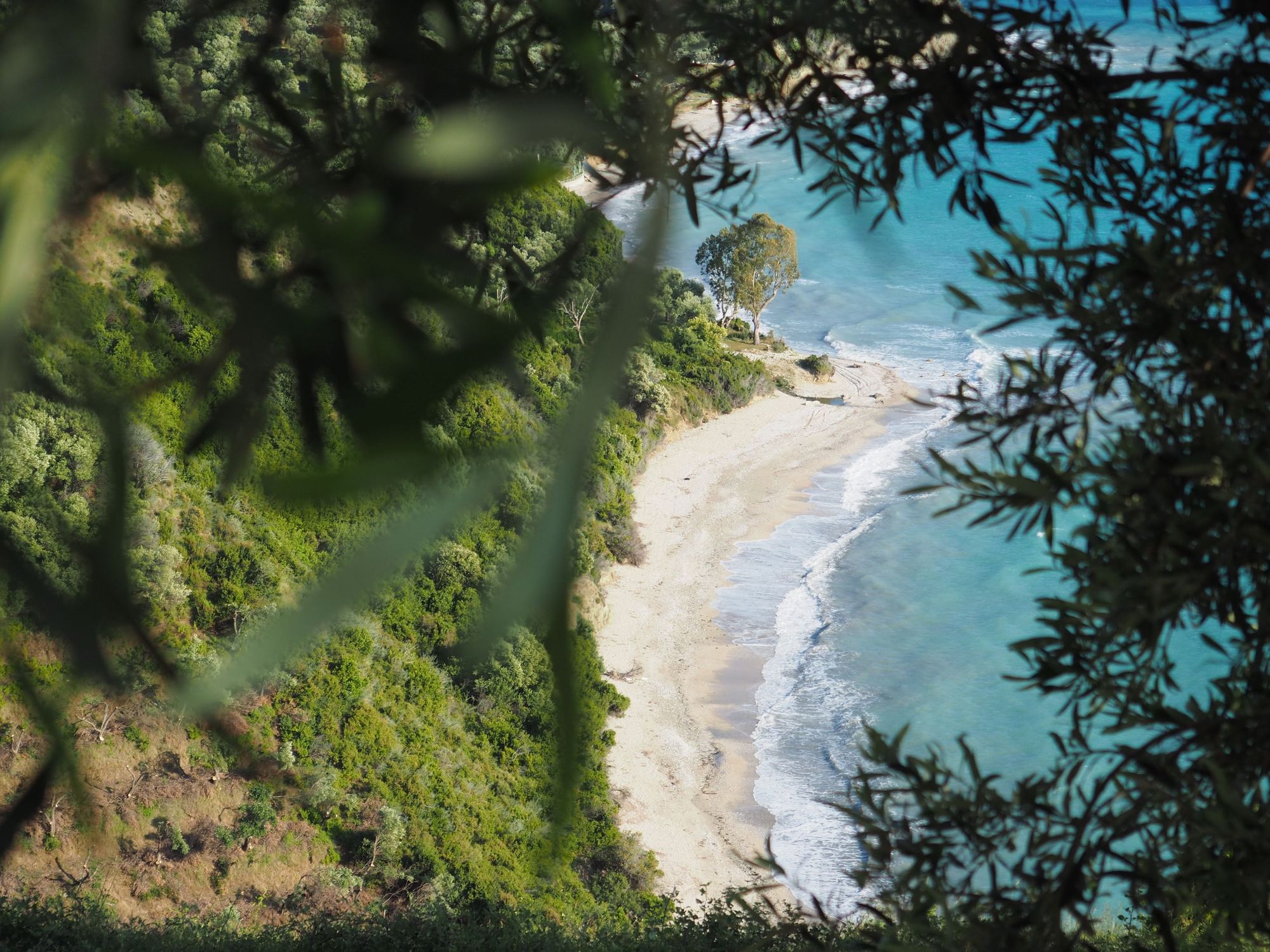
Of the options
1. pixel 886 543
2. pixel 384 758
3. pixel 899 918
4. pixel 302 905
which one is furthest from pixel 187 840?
pixel 886 543

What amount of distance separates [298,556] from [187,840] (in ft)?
7.94

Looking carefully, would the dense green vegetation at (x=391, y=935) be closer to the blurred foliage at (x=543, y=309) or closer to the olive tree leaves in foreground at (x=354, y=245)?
the blurred foliage at (x=543, y=309)

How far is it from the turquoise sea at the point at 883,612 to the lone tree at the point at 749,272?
73 centimetres

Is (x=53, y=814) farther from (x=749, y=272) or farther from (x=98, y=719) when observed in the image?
(x=749, y=272)

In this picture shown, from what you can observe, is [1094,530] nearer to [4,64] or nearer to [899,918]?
[899,918]

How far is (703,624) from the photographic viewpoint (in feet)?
46.2

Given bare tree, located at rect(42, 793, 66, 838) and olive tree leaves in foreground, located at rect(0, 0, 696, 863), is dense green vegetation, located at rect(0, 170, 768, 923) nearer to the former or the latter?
bare tree, located at rect(42, 793, 66, 838)

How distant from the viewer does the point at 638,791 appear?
1129cm

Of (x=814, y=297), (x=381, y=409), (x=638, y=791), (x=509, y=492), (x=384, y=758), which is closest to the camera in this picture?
(x=381, y=409)

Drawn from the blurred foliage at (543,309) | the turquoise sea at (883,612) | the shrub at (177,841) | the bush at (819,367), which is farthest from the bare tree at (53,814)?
the bush at (819,367)

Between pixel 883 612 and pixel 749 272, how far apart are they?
277 inches

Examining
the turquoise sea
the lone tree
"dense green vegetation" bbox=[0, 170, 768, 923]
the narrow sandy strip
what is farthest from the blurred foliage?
the lone tree

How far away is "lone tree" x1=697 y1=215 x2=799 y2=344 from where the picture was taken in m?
17.9

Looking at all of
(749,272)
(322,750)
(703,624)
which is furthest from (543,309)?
(749,272)
